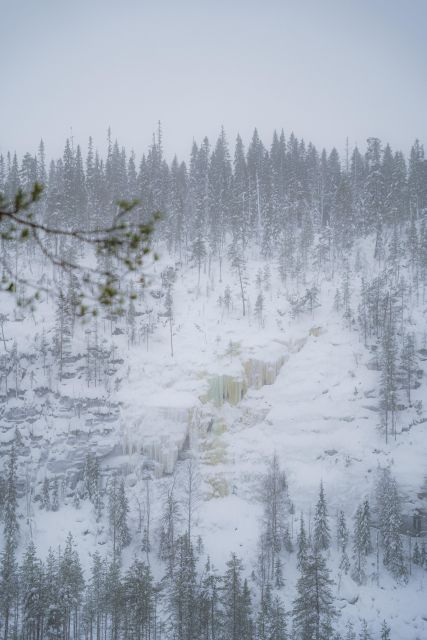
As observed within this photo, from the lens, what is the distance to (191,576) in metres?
26.8

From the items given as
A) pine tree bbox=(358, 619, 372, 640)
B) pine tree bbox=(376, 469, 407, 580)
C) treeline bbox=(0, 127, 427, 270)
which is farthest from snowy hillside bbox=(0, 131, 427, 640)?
treeline bbox=(0, 127, 427, 270)

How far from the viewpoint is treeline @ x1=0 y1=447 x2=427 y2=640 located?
25.3m

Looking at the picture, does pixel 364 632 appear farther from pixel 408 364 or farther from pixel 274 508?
pixel 408 364

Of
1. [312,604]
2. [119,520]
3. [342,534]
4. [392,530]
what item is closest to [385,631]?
[312,604]

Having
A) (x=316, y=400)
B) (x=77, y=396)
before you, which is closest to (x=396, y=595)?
(x=316, y=400)

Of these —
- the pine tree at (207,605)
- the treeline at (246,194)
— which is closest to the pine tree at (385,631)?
the pine tree at (207,605)

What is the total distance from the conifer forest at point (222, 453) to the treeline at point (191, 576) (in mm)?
167

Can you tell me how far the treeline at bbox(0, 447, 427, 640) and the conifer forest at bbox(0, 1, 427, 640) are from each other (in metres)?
0.17

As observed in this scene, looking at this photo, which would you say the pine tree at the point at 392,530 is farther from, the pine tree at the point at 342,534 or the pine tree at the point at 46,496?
the pine tree at the point at 46,496

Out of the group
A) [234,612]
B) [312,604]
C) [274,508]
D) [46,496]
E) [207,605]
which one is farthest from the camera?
[46,496]

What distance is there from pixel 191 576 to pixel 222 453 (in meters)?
13.0

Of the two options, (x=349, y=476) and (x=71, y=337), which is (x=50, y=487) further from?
(x=349, y=476)

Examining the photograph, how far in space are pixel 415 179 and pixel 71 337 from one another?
210ft

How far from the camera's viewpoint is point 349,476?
35.2 metres
